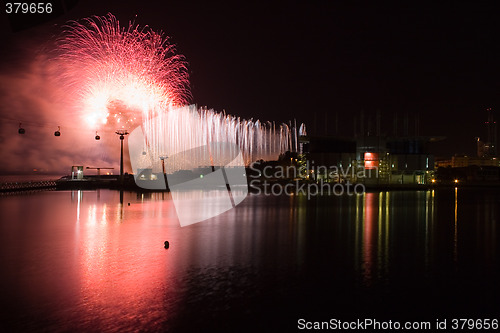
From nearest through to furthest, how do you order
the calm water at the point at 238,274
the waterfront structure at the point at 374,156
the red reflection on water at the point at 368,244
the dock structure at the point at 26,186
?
the calm water at the point at 238,274 → the red reflection on water at the point at 368,244 → the dock structure at the point at 26,186 → the waterfront structure at the point at 374,156

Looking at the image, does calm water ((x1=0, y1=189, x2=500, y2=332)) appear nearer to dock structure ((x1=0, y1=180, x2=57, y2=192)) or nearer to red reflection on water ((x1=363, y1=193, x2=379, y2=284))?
red reflection on water ((x1=363, y1=193, x2=379, y2=284))

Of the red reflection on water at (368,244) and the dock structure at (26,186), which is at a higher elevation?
the dock structure at (26,186)

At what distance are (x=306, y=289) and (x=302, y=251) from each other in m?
4.02

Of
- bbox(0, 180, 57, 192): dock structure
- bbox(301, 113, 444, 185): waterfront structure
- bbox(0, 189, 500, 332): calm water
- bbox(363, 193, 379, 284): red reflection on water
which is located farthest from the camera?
bbox(301, 113, 444, 185): waterfront structure

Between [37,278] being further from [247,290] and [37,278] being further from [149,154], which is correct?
[149,154]

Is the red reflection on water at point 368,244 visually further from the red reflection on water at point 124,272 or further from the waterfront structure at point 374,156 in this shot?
the waterfront structure at point 374,156

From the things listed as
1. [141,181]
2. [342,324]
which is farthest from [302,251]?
[141,181]

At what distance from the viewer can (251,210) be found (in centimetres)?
2616

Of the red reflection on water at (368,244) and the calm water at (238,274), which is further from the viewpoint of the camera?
the red reflection on water at (368,244)

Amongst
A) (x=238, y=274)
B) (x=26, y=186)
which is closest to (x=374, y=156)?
(x=26, y=186)

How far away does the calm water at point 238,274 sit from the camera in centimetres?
791

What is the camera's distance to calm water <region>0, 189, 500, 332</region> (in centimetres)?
791

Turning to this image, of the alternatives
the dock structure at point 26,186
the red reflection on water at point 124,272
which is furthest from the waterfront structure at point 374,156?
the red reflection on water at point 124,272

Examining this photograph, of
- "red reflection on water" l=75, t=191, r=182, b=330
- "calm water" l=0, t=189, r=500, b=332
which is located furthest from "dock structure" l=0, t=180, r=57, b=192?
"red reflection on water" l=75, t=191, r=182, b=330
